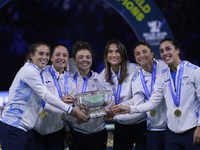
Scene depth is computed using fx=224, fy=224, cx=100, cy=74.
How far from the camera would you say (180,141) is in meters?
2.29

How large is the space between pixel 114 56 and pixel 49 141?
135 cm

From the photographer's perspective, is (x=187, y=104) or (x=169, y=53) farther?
(x=169, y=53)

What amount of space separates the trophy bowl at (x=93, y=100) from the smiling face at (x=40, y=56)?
1.79 feet

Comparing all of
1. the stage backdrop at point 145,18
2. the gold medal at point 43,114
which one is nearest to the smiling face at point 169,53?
the gold medal at point 43,114

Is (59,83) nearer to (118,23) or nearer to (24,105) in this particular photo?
(24,105)

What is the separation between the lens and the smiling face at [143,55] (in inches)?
111

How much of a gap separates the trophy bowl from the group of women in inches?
4.6

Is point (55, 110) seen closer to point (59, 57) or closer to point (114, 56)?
point (59, 57)

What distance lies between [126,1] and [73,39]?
72.2 inches

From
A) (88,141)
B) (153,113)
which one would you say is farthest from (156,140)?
(88,141)

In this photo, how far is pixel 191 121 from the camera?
7.43ft

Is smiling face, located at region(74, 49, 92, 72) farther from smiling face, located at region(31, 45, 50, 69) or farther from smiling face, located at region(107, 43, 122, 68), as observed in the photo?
smiling face, located at region(31, 45, 50, 69)

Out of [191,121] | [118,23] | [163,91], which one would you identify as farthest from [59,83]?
[118,23]

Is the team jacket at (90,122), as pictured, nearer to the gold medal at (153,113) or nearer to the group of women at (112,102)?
the group of women at (112,102)
